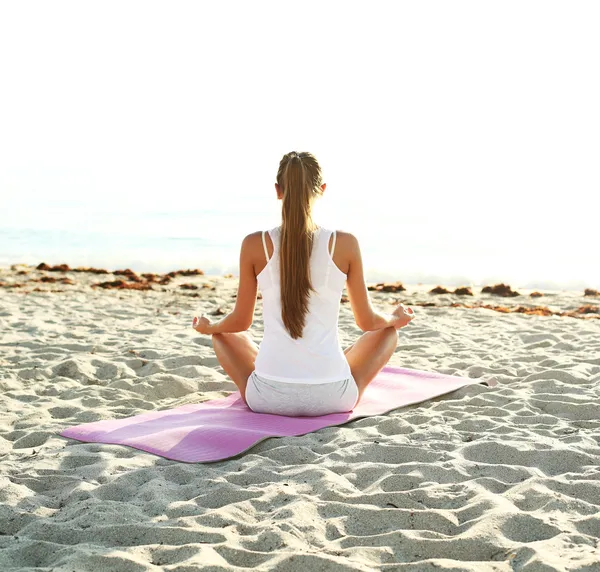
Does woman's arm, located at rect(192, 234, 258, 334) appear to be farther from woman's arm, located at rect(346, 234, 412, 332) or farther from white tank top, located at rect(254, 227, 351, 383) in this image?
woman's arm, located at rect(346, 234, 412, 332)

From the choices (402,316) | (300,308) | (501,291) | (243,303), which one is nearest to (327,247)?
(300,308)

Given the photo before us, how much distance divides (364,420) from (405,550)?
5.82ft

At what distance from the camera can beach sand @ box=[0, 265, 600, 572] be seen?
2727 mm

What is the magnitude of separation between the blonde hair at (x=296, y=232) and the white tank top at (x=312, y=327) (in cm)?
5

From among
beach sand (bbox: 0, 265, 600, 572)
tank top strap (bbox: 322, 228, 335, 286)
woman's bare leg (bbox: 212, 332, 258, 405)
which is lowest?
beach sand (bbox: 0, 265, 600, 572)

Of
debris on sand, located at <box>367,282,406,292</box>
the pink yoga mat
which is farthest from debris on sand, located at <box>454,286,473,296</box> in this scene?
the pink yoga mat

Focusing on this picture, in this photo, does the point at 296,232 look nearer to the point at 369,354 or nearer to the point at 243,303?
the point at 243,303

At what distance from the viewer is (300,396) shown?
14.5 ft

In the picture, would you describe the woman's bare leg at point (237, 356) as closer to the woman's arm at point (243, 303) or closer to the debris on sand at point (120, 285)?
the woman's arm at point (243, 303)

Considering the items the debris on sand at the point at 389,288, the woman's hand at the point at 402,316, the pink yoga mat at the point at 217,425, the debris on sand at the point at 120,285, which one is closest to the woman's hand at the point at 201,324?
the pink yoga mat at the point at 217,425

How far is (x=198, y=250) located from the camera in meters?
26.6

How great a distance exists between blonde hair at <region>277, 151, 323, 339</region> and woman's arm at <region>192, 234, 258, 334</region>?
0.25m

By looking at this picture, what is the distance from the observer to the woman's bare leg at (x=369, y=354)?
4.67 m

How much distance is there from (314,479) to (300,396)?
3.16ft
